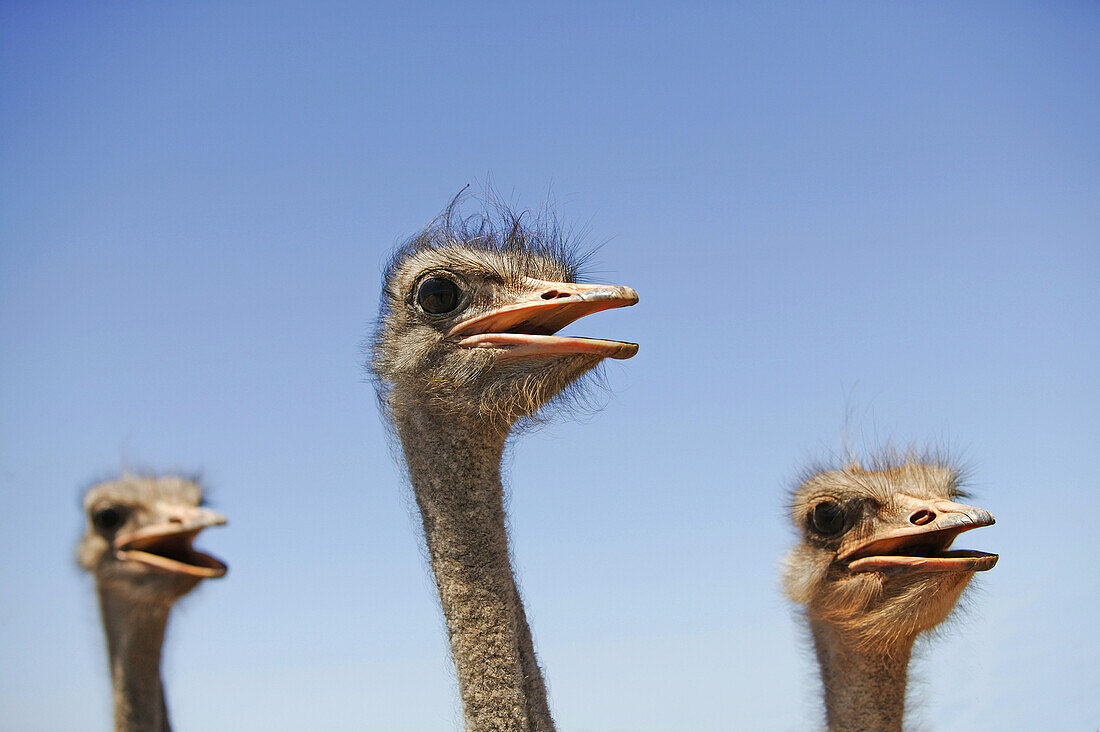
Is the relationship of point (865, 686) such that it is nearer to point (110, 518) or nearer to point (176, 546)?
point (176, 546)

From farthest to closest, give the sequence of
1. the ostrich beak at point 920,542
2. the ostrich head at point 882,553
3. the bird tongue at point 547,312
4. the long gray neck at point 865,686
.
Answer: the long gray neck at point 865,686
the ostrich head at point 882,553
the ostrich beak at point 920,542
the bird tongue at point 547,312

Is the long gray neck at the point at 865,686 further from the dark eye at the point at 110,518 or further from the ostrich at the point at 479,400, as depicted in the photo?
the dark eye at the point at 110,518

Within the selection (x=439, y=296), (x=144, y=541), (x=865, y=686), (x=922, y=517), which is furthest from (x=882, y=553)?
(x=144, y=541)

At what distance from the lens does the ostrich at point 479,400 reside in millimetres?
3740

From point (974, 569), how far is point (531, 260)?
2.09 meters

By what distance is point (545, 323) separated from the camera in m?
3.97

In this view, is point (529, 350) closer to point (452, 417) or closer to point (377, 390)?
point (452, 417)

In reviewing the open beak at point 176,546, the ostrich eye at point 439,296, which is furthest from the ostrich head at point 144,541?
the ostrich eye at point 439,296

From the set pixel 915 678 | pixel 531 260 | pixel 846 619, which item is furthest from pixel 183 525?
pixel 915 678

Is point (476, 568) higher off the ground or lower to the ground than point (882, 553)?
higher

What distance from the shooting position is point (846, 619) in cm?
477

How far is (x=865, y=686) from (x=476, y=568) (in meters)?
1.98

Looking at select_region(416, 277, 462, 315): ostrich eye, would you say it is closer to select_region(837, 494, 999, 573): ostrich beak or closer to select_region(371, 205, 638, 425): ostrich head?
select_region(371, 205, 638, 425): ostrich head

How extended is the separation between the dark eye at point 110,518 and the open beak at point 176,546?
0.21 feet
